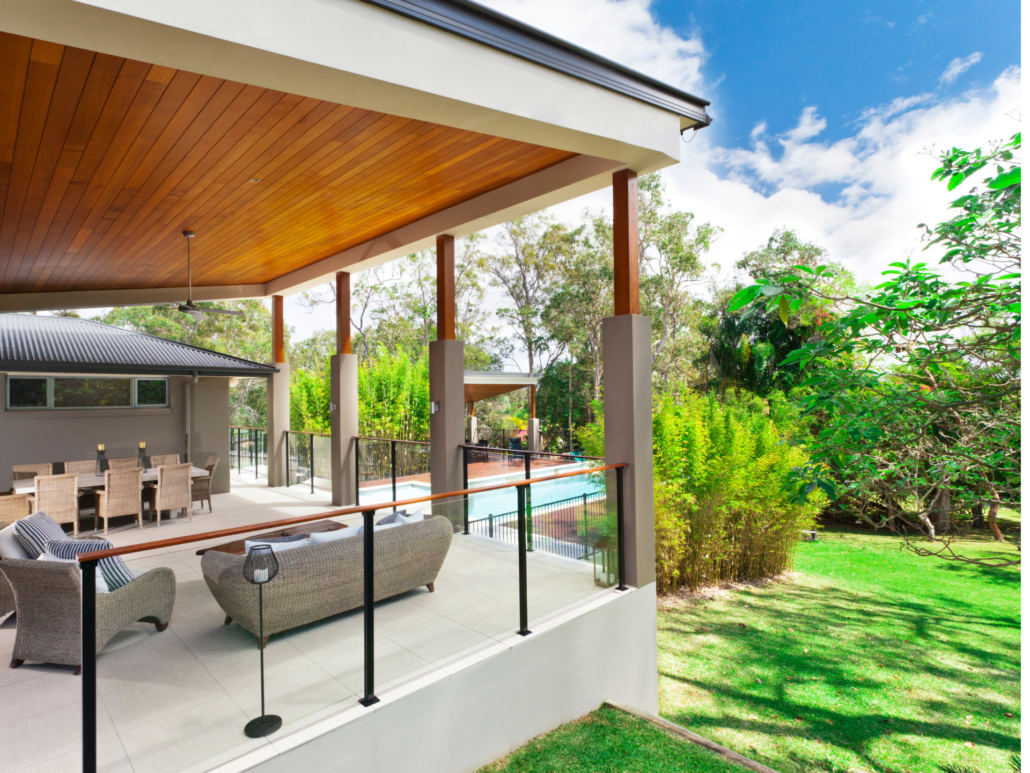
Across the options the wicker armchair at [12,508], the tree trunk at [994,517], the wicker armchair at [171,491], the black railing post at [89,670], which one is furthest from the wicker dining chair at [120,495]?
the tree trunk at [994,517]

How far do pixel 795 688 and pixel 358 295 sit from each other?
22.5 m

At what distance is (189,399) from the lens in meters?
9.16

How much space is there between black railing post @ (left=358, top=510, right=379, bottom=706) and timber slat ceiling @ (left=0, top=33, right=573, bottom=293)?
262 cm

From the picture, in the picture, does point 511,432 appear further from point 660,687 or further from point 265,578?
point 265,578

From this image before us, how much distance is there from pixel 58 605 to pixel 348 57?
3.30 m

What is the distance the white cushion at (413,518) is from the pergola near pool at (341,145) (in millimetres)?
1195

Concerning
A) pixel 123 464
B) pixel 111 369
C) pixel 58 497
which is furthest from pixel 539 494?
pixel 123 464

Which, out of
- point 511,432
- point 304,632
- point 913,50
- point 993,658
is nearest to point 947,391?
point 304,632

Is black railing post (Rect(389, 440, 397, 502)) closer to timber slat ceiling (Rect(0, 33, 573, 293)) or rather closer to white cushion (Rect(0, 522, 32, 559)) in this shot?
timber slat ceiling (Rect(0, 33, 573, 293))

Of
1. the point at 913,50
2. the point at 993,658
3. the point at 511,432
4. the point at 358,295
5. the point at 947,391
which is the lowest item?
the point at 993,658

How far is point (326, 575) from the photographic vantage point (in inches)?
130

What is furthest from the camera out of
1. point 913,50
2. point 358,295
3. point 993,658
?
point 913,50

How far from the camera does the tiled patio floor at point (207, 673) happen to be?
8.18 feet

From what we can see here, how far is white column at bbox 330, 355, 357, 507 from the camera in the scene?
27.5 ft
